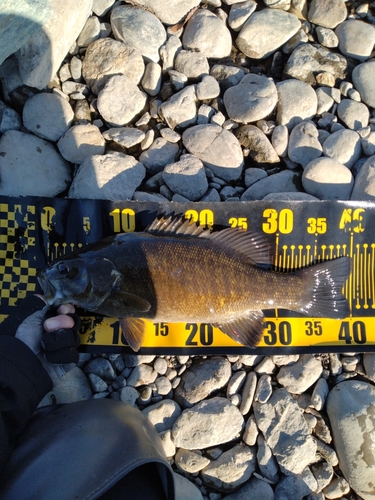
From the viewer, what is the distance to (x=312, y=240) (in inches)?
150

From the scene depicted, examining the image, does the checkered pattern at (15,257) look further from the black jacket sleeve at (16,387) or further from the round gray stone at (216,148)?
the round gray stone at (216,148)

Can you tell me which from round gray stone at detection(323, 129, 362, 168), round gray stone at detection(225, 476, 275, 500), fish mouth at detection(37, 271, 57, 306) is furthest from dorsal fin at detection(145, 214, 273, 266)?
round gray stone at detection(225, 476, 275, 500)

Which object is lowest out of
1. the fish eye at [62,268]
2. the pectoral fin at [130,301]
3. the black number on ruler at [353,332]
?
the black number on ruler at [353,332]

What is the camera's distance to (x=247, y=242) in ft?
11.9

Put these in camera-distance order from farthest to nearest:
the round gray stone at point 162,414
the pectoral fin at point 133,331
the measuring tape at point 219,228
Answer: the measuring tape at point 219,228 → the round gray stone at point 162,414 → the pectoral fin at point 133,331

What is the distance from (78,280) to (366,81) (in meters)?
3.42

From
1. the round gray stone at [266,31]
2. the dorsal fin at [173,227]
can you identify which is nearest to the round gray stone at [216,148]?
the dorsal fin at [173,227]

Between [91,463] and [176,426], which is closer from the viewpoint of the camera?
[91,463]

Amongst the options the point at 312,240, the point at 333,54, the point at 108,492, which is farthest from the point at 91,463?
the point at 333,54

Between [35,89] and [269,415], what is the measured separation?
12.1 ft

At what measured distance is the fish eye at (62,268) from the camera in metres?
3.22

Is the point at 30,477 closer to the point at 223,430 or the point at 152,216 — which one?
the point at 223,430

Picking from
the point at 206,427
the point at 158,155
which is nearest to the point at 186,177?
the point at 158,155

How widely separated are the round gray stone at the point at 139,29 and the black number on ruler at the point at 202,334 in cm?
270
